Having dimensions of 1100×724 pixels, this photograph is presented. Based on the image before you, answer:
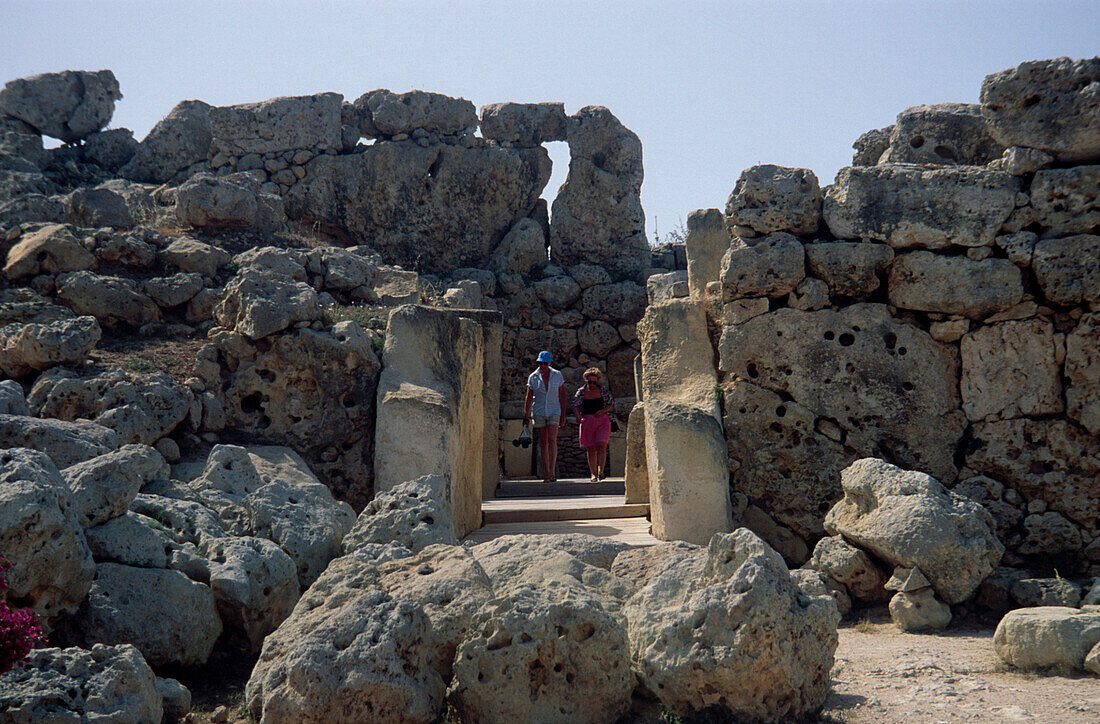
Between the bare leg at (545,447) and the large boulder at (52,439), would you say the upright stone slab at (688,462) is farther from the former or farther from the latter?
the large boulder at (52,439)

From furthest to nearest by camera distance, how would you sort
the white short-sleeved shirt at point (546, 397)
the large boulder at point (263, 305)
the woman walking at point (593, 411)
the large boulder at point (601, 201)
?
the large boulder at point (601, 201)
the woman walking at point (593, 411)
the white short-sleeved shirt at point (546, 397)
the large boulder at point (263, 305)

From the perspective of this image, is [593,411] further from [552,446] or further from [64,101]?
[64,101]

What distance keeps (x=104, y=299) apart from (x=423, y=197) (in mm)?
8113

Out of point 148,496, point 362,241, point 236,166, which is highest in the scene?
point 236,166

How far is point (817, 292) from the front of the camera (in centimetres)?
602

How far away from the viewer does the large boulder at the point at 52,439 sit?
4438 mm

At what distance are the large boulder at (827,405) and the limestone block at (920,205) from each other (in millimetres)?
536

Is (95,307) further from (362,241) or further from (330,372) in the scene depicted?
(362,241)

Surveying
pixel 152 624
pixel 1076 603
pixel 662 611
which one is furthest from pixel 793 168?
pixel 152 624

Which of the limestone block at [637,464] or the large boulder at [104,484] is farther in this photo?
the limestone block at [637,464]

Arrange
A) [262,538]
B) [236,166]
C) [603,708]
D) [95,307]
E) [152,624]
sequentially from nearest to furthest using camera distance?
[603,708] < [152,624] < [262,538] < [95,307] < [236,166]

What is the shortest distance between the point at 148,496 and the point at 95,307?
281 cm

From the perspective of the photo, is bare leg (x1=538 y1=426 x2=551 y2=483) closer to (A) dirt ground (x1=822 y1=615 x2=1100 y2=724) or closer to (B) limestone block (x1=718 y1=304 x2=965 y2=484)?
(B) limestone block (x1=718 y1=304 x2=965 y2=484)

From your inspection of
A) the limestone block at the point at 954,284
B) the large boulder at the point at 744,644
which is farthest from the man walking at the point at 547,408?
the large boulder at the point at 744,644
